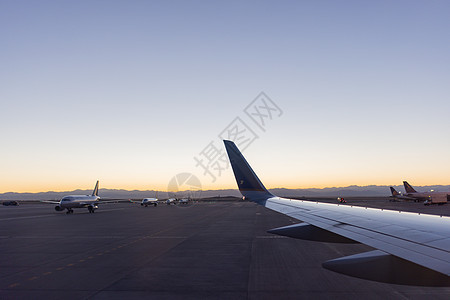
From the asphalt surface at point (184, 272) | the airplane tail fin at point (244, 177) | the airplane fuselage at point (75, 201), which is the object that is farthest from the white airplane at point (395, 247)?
the airplane fuselage at point (75, 201)

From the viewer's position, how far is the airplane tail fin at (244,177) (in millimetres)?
10773

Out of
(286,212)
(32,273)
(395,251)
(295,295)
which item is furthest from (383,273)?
(32,273)

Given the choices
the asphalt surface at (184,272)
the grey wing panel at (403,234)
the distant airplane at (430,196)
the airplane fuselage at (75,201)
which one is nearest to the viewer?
the grey wing panel at (403,234)

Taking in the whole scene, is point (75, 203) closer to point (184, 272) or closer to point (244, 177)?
point (184, 272)

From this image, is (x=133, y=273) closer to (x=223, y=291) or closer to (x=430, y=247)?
(x=223, y=291)

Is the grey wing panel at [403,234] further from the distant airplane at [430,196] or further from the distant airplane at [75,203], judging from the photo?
the distant airplane at [430,196]

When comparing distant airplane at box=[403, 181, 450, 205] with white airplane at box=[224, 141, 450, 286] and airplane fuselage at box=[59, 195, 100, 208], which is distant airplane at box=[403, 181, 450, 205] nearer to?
airplane fuselage at box=[59, 195, 100, 208]

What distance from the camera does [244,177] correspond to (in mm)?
11203

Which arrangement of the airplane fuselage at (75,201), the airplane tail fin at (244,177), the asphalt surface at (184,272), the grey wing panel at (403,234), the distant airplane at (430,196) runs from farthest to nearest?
the distant airplane at (430,196)
the airplane fuselage at (75,201)
the airplane tail fin at (244,177)
the asphalt surface at (184,272)
the grey wing panel at (403,234)

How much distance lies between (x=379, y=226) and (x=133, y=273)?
7415 mm

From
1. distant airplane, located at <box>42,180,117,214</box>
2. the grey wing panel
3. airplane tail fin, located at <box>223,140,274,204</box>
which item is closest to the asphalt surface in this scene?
the grey wing panel

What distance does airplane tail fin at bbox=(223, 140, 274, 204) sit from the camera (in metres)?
10.8

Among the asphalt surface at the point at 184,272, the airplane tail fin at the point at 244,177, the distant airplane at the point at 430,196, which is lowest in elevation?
the asphalt surface at the point at 184,272

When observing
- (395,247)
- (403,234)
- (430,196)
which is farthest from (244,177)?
(430,196)
